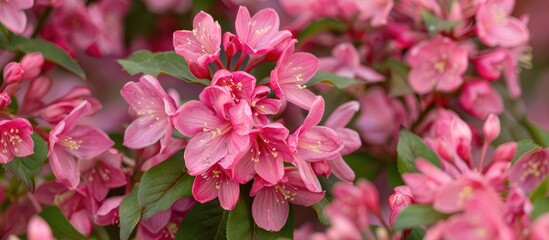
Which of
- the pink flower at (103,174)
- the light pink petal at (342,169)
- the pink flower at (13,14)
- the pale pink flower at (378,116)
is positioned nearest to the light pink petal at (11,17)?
the pink flower at (13,14)

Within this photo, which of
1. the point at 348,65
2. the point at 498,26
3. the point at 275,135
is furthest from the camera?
the point at 348,65

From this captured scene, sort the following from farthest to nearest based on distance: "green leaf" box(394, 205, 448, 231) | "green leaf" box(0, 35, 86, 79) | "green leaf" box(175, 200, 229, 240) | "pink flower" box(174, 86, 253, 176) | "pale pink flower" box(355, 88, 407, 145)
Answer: "pale pink flower" box(355, 88, 407, 145)
"green leaf" box(0, 35, 86, 79)
"green leaf" box(175, 200, 229, 240)
"pink flower" box(174, 86, 253, 176)
"green leaf" box(394, 205, 448, 231)

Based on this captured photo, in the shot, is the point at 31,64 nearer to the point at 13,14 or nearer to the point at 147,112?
the point at 13,14

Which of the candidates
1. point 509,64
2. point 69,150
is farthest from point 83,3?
point 509,64

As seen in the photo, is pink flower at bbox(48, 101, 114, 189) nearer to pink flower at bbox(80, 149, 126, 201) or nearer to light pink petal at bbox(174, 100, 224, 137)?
pink flower at bbox(80, 149, 126, 201)

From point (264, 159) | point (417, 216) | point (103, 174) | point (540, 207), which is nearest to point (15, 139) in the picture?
point (103, 174)

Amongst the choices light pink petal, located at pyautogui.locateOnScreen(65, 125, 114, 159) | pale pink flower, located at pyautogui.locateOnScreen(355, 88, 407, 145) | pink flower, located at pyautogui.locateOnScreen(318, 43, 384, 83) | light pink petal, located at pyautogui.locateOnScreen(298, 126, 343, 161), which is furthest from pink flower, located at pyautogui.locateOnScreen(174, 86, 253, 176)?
pale pink flower, located at pyautogui.locateOnScreen(355, 88, 407, 145)
